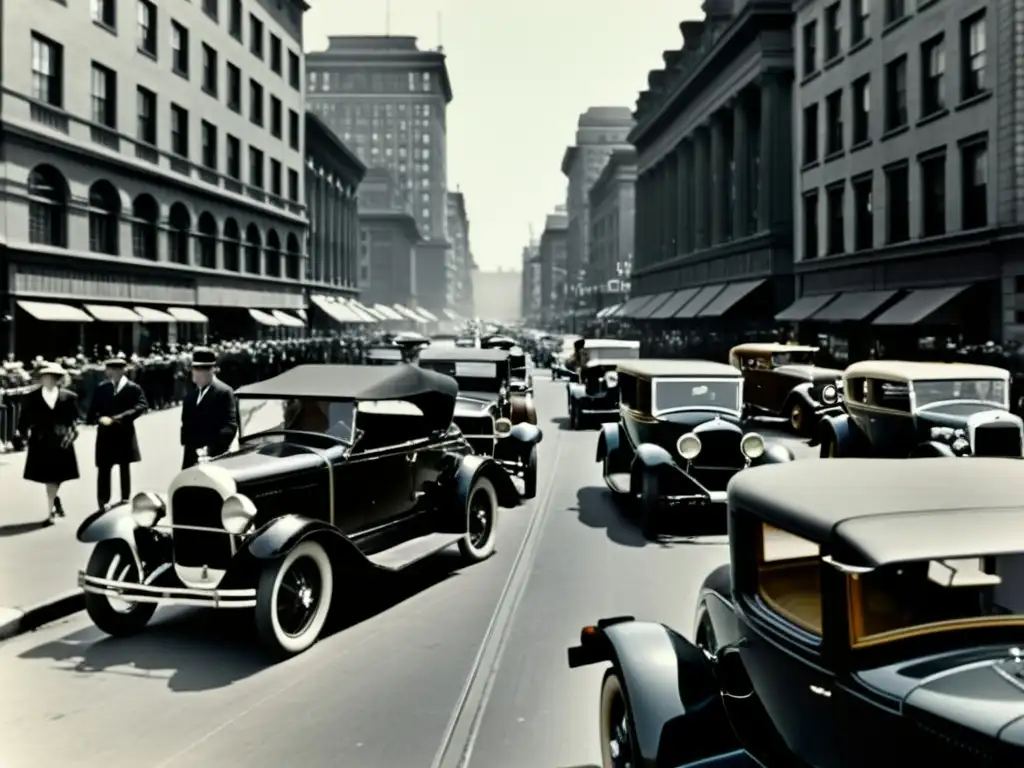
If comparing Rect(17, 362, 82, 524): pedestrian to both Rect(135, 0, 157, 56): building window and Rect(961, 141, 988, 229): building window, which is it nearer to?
Rect(961, 141, 988, 229): building window

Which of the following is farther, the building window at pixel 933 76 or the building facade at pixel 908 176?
the building window at pixel 933 76

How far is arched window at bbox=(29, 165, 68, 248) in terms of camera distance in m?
29.2

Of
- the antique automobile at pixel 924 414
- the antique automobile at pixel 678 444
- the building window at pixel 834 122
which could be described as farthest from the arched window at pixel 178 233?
the antique automobile at pixel 924 414

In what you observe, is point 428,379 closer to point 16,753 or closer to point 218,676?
point 218,676

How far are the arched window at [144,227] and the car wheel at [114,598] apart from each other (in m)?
30.0

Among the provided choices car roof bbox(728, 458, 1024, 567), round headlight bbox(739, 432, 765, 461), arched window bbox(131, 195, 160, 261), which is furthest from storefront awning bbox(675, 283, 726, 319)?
car roof bbox(728, 458, 1024, 567)

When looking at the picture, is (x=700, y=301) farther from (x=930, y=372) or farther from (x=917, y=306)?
(x=930, y=372)

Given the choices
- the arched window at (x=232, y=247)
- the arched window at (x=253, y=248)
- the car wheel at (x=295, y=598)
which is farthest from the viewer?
the arched window at (x=253, y=248)

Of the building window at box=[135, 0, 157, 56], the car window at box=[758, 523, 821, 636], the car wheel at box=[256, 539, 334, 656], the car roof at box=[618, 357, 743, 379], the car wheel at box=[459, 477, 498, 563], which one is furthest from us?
the building window at box=[135, 0, 157, 56]

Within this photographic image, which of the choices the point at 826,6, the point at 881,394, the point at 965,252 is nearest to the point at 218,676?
the point at 881,394

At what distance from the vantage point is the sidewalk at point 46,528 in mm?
8977

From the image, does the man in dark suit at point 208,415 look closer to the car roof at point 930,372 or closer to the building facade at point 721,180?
the car roof at point 930,372

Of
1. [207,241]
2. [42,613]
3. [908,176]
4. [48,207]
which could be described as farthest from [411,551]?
[207,241]

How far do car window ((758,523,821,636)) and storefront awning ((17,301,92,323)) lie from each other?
1077 inches
